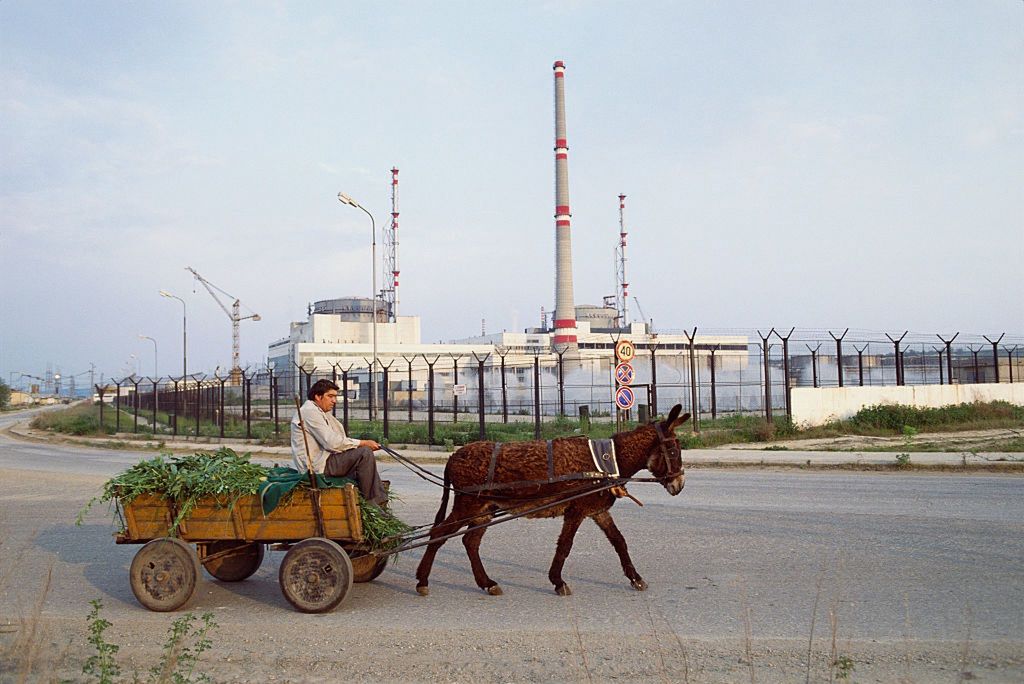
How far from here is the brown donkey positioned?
7359 millimetres

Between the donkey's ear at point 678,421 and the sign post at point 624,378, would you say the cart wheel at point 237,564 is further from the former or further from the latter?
the sign post at point 624,378

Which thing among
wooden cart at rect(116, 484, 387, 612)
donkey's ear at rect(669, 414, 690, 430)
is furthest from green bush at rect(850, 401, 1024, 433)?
wooden cart at rect(116, 484, 387, 612)

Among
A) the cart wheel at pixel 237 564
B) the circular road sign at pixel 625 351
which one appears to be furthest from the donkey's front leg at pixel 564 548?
the circular road sign at pixel 625 351

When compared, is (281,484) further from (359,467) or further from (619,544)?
(619,544)

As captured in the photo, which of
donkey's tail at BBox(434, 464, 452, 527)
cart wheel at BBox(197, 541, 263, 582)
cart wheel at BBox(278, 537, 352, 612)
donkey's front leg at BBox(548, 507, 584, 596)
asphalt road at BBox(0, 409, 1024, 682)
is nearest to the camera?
asphalt road at BBox(0, 409, 1024, 682)

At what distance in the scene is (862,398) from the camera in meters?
28.2

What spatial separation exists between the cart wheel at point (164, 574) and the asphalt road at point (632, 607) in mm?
160

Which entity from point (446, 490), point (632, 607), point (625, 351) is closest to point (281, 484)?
point (446, 490)

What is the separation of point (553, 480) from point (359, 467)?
1.69 m

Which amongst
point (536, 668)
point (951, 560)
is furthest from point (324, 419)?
point (951, 560)

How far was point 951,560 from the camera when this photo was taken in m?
8.47

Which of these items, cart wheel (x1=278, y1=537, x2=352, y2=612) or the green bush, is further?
the green bush

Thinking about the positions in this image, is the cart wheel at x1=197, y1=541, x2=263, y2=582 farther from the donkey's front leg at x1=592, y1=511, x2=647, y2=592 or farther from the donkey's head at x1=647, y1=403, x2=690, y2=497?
the donkey's head at x1=647, y1=403, x2=690, y2=497

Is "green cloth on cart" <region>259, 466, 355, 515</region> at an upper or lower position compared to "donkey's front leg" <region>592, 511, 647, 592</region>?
upper
